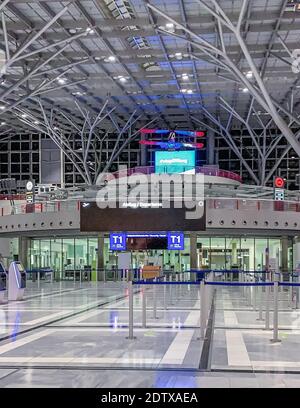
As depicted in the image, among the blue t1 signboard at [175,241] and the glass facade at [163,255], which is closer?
the blue t1 signboard at [175,241]

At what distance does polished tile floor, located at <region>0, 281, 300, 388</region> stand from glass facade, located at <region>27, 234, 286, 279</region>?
25.7m

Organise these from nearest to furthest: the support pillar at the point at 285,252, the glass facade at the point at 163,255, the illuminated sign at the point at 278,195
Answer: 1. the illuminated sign at the point at 278,195
2. the support pillar at the point at 285,252
3. the glass facade at the point at 163,255

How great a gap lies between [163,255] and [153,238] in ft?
26.6

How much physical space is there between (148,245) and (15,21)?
1505 cm

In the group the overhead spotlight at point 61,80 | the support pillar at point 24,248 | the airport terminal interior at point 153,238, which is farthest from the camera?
the support pillar at point 24,248

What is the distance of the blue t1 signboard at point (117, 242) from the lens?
115ft

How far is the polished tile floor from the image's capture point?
24.6 feet

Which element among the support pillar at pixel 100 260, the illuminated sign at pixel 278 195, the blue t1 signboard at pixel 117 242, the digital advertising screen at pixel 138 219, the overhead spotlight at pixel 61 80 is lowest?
the support pillar at pixel 100 260

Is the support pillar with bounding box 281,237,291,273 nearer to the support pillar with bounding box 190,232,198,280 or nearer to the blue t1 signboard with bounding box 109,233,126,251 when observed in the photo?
the support pillar with bounding box 190,232,198,280

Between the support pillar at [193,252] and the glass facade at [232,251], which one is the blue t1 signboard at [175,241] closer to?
the support pillar at [193,252]

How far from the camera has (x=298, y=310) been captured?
1816 centimetres

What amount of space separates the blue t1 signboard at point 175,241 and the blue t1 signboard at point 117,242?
9.47ft

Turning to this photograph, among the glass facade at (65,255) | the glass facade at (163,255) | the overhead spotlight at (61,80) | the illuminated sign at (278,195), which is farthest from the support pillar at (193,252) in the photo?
the overhead spotlight at (61,80)

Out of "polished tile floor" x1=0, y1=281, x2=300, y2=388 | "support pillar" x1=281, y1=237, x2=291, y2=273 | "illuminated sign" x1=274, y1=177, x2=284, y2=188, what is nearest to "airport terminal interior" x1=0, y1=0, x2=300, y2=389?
"polished tile floor" x1=0, y1=281, x2=300, y2=388
